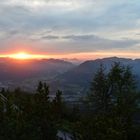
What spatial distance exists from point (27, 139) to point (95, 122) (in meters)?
4.91

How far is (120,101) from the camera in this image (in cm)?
3675

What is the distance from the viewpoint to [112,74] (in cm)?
6156

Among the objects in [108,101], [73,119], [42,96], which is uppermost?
[42,96]

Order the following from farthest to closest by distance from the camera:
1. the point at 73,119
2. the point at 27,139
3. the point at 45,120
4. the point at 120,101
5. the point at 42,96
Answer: the point at 73,119
the point at 120,101
the point at 42,96
the point at 45,120
the point at 27,139

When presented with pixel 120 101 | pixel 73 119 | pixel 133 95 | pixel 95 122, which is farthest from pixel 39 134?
pixel 73 119

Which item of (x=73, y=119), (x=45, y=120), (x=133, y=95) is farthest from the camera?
(x=73, y=119)

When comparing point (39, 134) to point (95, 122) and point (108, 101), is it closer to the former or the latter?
point (95, 122)

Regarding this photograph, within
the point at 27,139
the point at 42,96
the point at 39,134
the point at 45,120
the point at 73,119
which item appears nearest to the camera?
the point at 27,139

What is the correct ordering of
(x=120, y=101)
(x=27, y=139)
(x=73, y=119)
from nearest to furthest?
(x=27, y=139) → (x=120, y=101) → (x=73, y=119)

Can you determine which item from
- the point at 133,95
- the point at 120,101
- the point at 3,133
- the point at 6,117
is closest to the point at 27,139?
the point at 3,133

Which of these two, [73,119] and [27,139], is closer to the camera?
[27,139]

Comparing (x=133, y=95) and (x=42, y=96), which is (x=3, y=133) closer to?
(x=42, y=96)

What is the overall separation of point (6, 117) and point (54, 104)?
5474 mm

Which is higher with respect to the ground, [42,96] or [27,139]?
[42,96]
